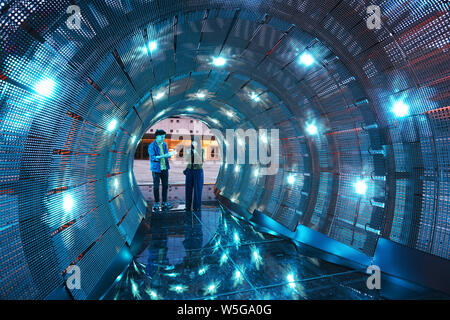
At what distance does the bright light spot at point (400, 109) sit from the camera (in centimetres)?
337

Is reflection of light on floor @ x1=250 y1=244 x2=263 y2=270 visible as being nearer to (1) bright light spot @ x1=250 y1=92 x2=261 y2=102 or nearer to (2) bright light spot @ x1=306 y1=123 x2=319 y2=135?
(2) bright light spot @ x1=306 y1=123 x2=319 y2=135

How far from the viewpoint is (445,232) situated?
3.04m

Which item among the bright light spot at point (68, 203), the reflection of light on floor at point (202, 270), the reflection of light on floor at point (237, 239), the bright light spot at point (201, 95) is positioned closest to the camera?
the bright light spot at point (68, 203)

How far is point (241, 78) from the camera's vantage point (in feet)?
18.8

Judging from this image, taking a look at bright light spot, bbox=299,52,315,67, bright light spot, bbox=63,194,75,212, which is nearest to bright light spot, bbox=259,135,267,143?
bright light spot, bbox=299,52,315,67

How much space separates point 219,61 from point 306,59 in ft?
6.25

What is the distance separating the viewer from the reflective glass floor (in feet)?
10.6

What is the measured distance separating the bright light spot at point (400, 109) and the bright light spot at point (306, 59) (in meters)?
1.56

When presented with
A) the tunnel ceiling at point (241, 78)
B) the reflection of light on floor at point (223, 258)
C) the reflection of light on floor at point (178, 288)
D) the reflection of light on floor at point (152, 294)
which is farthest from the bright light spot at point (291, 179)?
the reflection of light on floor at point (152, 294)

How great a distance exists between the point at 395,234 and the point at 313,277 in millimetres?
1517

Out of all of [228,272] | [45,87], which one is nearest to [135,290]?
[228,272]
